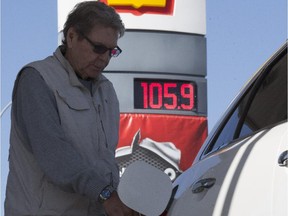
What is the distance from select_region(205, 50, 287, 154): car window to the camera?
9.87ft

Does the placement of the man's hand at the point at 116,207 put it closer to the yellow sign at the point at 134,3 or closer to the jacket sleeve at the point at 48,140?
the jacket sleeve at the point at 48,140

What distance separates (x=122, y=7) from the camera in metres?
16.8

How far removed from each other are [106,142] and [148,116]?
42.4ft

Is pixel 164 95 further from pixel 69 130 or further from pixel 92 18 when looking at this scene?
pixel 69 130

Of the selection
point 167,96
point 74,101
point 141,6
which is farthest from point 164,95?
point 74,101

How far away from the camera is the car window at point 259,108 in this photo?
301 cm

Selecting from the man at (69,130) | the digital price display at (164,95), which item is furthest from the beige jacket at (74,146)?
the digital price display at (164,95)

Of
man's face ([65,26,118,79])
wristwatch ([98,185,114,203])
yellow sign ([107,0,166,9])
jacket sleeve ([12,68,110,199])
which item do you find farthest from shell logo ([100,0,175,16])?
wristwatch ([98,185,114,203])

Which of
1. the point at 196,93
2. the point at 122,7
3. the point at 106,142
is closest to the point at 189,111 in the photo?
the point at 196,93

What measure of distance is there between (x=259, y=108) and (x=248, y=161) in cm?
49

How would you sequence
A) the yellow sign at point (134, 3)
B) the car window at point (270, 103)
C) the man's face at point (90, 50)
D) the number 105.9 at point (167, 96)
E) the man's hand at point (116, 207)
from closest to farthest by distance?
the car window at point (270, 103) → the man's hand at point (116, 207) → the man's face at point (90, 50) → the number 105.9 at point (167, 96) → the yellow sign at point (134, 3)

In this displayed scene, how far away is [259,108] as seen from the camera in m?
3.26

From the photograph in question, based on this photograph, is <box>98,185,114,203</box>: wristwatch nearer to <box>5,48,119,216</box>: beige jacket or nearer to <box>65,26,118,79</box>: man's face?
<box>5,48,119,216</box>: beige jacket

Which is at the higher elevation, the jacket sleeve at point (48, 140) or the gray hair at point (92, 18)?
the gray hair at point (92, 18)
